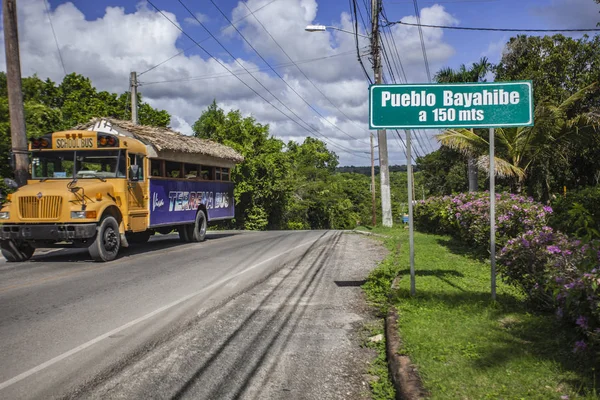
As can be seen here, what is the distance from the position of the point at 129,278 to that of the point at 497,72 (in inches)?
882

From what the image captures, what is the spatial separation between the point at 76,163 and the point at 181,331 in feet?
24.9

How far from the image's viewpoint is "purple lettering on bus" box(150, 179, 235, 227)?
13.8 meters

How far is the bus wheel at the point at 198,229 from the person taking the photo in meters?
16.5

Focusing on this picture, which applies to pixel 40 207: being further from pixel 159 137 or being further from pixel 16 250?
pixel 159 137

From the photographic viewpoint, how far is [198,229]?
16719 millimetres

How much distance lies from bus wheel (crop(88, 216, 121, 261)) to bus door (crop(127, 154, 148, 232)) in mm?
621

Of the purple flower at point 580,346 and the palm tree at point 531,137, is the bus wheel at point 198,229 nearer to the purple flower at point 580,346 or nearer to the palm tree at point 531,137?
the palm tree at point 531,137

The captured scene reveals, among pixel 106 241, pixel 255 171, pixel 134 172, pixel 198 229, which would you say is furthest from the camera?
pixel 255 171

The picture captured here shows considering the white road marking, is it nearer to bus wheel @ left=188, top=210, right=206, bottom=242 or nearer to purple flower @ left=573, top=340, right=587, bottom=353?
purple flower @ left=573, top=340, right=587, bottom=353

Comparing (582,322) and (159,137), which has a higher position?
(159,137)

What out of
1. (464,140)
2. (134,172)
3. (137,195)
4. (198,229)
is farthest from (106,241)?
(464,140)

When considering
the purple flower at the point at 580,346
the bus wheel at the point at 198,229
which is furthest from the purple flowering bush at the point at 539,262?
the bus wheel at the point at 198,229

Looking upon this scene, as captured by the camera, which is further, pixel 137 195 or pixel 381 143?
pixel 381 143

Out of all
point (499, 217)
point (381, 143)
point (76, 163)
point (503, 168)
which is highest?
point (381, 143)
